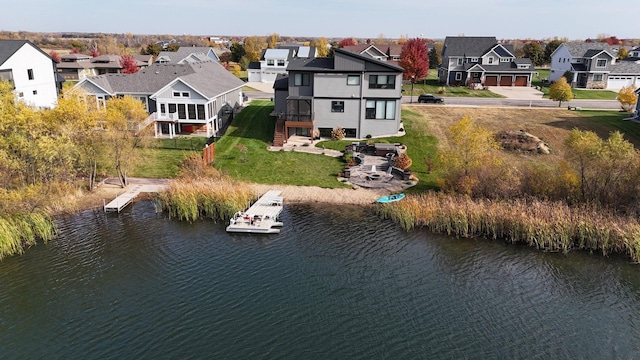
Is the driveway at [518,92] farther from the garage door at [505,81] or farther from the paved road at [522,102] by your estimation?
the paved road at [522,102]

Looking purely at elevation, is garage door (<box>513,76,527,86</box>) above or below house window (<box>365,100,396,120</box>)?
above

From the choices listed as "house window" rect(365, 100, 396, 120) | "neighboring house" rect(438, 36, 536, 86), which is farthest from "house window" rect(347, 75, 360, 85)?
"neighboring house" rect(438, 36, 536, 86)

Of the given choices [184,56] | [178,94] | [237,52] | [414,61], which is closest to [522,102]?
[414,61]

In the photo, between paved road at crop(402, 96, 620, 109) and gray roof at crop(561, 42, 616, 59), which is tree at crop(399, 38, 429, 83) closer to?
paved road at crop(402, 96, 620, 109)

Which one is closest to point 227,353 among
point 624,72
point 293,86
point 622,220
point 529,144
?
point 622,220

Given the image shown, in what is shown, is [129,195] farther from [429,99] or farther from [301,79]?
[429,99]

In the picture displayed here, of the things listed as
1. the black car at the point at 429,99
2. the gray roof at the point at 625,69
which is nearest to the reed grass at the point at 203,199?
the black car at the point at 429,99

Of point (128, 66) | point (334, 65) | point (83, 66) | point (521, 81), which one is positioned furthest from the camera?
point (83, 66)
